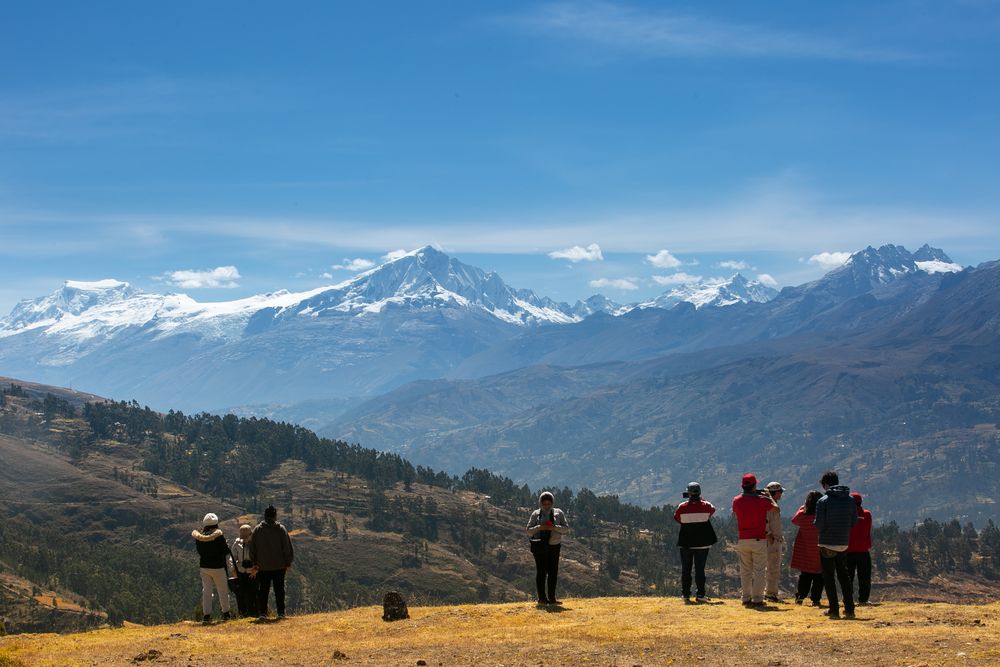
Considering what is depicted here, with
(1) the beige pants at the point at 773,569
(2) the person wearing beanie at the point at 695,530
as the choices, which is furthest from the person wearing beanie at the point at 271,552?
(1) the beige pants at the point at 773,569

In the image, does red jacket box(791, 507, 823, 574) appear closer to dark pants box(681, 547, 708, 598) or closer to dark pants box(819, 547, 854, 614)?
dark pants box(681, 547, 708, 598)

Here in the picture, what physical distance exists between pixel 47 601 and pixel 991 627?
138m

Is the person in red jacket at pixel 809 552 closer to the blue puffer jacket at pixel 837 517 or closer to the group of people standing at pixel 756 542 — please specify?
the group of people standing at pixel 756 542

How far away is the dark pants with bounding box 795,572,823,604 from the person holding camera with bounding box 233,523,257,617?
16.0 metres

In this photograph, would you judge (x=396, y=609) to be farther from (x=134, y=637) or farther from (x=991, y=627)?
(x=991, y=627)

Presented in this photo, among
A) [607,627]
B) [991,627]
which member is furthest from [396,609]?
[991,627]

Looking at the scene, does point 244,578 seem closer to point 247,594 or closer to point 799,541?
point 247,594

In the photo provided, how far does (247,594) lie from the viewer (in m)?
26.3

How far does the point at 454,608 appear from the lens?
89.7 feet

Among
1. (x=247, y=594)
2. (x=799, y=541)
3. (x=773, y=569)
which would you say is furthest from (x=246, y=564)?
(x=799, y=541)

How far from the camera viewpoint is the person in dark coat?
2231cm

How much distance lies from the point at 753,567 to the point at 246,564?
47.5 ft

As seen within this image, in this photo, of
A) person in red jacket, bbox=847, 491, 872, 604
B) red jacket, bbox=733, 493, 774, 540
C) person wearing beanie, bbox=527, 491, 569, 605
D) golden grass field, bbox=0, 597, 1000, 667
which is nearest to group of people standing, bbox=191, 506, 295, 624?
golden grass field, bbox=0, 597, 1000, 667

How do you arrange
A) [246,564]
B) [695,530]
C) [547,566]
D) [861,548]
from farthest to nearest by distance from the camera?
[695,530] < [547,566] < [246,564] < [861,548]
